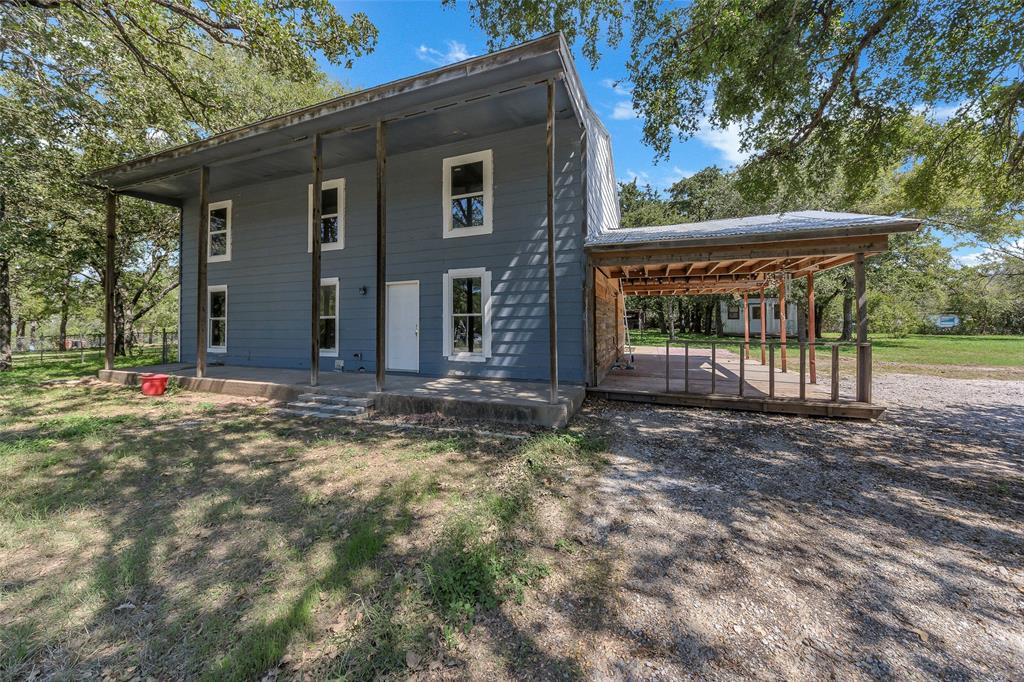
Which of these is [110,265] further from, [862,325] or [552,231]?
[862,325]

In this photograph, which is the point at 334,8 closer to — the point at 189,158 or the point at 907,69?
the point at 189,158

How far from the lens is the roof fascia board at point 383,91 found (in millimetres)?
4469

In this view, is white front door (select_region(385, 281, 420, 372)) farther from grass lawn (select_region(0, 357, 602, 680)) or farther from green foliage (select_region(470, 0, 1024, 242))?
green foliage (select_region(470, 0, 1024, 242))

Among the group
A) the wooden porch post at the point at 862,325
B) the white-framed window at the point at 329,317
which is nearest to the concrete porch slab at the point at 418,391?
the white-framed window at the point at 329,317

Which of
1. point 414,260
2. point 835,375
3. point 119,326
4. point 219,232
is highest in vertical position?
point 219,232

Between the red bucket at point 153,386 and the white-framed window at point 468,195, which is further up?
the white-framed window at point 468,195

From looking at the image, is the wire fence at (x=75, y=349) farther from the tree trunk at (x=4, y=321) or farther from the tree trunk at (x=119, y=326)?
the tree trunk at (x=4, y=321)

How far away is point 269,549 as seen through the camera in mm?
2396

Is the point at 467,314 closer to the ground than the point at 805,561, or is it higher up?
higher up

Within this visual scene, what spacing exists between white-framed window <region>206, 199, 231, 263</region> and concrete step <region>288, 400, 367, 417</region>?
20.2 ft

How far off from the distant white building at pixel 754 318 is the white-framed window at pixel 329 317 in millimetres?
23352

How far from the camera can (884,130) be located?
249 inches

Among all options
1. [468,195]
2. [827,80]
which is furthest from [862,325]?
[468,195]

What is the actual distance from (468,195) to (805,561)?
23.6ft
